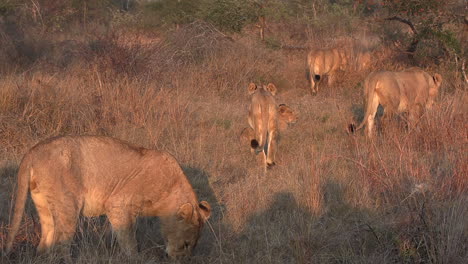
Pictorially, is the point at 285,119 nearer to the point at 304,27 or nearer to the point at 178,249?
the point at 178,249

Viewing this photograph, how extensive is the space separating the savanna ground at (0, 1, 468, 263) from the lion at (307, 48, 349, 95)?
0.38 meters

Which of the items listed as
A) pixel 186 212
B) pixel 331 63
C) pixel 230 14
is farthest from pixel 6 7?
pixel 186 212

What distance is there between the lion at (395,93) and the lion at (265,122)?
6.34 ft

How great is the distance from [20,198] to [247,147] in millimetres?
4937

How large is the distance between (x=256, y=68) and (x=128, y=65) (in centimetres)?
389

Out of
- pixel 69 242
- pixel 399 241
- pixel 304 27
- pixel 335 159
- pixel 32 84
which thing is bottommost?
pixel 304 27

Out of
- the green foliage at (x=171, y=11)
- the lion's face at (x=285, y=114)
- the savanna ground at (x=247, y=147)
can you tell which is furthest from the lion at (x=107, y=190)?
the green foliage at (x=171, y=11)

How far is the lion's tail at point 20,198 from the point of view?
4.15 meters

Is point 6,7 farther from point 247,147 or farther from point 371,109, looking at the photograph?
point 371,109

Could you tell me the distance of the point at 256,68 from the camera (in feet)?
46.2

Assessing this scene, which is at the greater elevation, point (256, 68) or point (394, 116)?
point (394, 116)

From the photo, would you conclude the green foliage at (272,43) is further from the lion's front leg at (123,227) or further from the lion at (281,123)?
the lion's front leg at (123,227)

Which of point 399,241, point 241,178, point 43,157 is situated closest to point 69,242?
point 43,157

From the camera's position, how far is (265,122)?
7988mm
